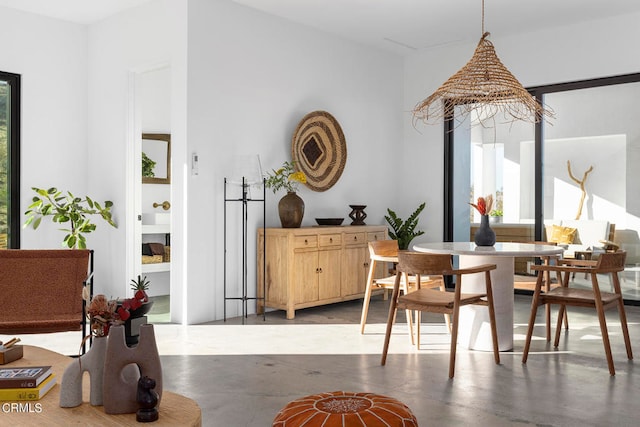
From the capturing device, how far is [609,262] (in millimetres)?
3816

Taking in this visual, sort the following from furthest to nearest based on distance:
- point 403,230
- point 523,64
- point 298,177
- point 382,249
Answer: point 403,230 < point 523,64 < point 298,177 < point 382,249

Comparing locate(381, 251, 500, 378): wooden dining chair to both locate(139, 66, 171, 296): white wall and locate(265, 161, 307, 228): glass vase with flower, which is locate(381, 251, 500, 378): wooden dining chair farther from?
locate(139, 66, 171, 296): white wall

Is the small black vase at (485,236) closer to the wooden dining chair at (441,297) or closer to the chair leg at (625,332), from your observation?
the wooden dining chair at (441,297)

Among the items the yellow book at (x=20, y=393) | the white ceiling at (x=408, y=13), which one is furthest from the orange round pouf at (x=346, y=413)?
the white ceiling at (x=408, y=13)

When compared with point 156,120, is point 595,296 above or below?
below

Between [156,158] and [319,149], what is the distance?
6.58 ft

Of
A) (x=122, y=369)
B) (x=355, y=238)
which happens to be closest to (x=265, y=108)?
(x=355, y=238)

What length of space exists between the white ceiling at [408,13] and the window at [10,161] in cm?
80

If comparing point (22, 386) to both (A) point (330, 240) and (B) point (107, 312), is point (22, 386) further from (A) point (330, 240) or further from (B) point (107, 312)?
(A) point (330, 240)

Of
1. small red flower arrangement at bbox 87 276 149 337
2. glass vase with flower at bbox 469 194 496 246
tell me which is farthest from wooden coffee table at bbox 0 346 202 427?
glass vase with flower at bbox 469 194 496 246

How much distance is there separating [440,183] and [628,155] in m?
2.03

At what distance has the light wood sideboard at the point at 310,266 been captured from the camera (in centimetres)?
551

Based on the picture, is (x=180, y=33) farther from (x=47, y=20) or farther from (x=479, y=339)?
(x=479, y=339)

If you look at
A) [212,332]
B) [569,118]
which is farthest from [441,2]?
[212,332]
